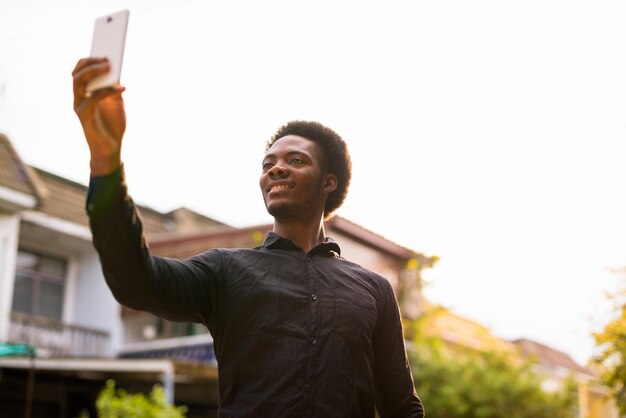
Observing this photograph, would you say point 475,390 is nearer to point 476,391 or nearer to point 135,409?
point 476,391

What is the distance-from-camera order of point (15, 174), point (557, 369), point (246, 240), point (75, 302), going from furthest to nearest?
point (557, 369), point (75, 302), point (246, 240), point (15, 174)

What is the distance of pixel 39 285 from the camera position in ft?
60.9

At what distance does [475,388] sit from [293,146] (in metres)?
15.8

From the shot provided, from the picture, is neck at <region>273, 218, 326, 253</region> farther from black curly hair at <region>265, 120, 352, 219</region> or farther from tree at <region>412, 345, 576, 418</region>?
tree at <region>412, 345, 576, 418</region>

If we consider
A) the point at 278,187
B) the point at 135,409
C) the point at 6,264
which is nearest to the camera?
the point at 278,187

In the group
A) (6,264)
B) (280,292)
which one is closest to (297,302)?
(280,292)

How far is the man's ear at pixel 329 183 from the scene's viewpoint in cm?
277

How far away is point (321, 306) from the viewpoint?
2.36 meters

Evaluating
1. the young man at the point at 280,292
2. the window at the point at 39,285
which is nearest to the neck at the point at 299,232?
the young man at the point at 280,292

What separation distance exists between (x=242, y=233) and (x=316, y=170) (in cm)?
1519

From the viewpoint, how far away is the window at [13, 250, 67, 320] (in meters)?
18.0

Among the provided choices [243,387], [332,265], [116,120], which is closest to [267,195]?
[332,265]

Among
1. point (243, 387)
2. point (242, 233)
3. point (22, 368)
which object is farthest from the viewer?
point (242, 233)

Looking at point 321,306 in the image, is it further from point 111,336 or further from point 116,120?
point 111,336
